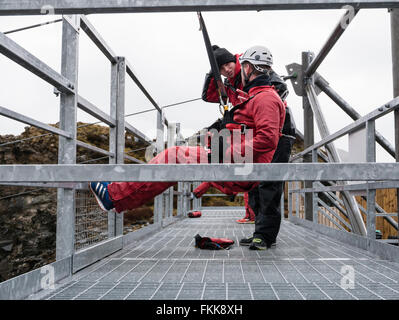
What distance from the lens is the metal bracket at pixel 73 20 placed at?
2009 mm

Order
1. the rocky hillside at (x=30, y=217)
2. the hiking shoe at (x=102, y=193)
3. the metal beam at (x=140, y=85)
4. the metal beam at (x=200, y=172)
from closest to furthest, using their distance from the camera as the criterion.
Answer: the metal beam at (x=200, y=172) → the hiking shoe at (x=102, y=193) → the metal beam at (x=140, y=85) → the rocky hillside at (x=30, y=217)

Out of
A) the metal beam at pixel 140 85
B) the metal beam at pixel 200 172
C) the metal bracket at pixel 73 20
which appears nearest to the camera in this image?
the metal beam at pixel 200 172

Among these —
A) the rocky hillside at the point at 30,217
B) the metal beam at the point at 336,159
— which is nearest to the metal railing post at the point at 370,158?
the metal beam at the point at 336,159

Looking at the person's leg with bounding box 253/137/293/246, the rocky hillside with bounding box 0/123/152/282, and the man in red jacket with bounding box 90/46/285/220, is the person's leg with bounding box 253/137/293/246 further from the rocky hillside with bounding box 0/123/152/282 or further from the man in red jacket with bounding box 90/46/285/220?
the rocky hillside with bounding box 0/123/152/282

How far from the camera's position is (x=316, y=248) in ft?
9.32

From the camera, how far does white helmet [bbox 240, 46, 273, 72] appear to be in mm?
2748

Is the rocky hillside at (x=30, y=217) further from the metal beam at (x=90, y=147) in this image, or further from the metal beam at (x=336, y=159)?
the metal beam at (x=90, y=147)

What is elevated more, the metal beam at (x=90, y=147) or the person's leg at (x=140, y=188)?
the metal beam at (x=90, y=147)

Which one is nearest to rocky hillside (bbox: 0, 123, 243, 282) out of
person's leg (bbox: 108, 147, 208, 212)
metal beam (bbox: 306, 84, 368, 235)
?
metal beam (bbox: 306, 84, 368, 235)

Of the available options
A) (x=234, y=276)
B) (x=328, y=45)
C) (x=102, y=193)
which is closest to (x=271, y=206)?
(x=234, y=276)

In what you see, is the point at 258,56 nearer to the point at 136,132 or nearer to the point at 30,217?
the point at 136,132

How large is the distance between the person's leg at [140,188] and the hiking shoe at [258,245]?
89cm

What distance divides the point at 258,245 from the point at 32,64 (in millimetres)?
2015
